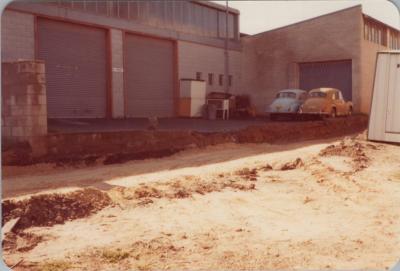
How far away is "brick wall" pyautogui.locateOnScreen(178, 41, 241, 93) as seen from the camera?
74.1ft

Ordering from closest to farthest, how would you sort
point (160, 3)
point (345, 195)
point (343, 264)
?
point (343, 264) → point (345, 195) → point (160, 3)

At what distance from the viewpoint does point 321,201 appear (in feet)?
21.6

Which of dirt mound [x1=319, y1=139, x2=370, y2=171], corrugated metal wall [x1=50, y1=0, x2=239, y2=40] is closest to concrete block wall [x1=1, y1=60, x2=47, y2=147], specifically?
dirt mound [x1=319, y1=139, x2=370, y2=171]

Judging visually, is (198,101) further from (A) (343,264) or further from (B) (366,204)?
Answer: (A) (343,264)

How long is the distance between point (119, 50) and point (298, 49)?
7.93 metres

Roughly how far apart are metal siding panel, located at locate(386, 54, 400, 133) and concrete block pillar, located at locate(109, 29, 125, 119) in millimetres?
14468

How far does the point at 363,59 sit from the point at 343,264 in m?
11.7

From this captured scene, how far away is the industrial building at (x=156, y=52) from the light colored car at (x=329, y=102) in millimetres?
348

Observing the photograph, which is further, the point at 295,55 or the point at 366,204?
the point at 295,55

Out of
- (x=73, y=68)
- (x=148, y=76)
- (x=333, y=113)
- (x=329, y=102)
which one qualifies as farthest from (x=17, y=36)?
(x=333, y=113)

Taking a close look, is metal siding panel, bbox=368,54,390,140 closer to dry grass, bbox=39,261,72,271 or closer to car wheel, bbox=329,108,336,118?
dry grass, bbox=39,261,72,271

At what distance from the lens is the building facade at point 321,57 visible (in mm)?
14172

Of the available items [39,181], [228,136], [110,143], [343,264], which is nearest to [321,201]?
[343,264]

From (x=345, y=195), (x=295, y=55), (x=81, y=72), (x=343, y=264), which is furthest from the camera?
(x=295, y=55)
